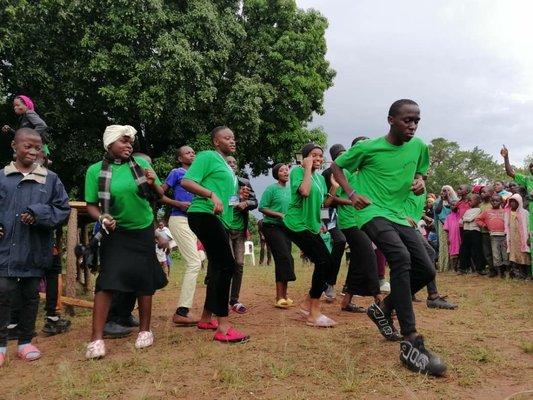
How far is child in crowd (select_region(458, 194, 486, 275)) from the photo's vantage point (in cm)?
1083

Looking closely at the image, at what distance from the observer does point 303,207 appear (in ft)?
17.8

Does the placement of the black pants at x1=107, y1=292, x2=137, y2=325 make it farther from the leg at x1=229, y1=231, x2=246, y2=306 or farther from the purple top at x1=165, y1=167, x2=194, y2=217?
the leg at x1=229, y1=231, x2=246, y2=306

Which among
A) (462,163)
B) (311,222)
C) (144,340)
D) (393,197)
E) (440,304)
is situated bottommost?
(144,340)

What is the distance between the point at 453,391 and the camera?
3123mm

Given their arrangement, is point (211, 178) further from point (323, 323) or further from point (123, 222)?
point (323, 323)

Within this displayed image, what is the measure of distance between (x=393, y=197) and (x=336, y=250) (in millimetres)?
2024

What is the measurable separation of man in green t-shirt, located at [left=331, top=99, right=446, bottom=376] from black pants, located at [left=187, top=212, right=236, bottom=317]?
3.81 feet

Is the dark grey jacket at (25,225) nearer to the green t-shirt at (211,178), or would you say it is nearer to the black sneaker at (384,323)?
the green t-shirt at (211,178)

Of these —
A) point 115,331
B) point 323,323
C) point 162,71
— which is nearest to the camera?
point 115,331

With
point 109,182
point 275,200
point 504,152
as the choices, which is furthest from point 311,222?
point 504,152

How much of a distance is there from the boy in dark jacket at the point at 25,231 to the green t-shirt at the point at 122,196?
44cm

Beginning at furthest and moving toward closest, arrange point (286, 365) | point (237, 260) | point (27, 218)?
point (237, 260)
point (27, 218)
point (286, 365)

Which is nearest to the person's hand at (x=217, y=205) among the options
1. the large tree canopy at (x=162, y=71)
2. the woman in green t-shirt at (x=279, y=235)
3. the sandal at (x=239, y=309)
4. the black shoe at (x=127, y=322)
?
the black shoe at (x=127, y=322)

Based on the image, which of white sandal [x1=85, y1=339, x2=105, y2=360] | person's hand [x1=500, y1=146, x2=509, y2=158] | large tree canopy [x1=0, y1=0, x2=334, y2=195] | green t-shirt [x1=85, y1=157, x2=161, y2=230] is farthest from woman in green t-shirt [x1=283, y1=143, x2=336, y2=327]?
large tree canopy [x1=0, y1=0, x2=334, y2=195]
